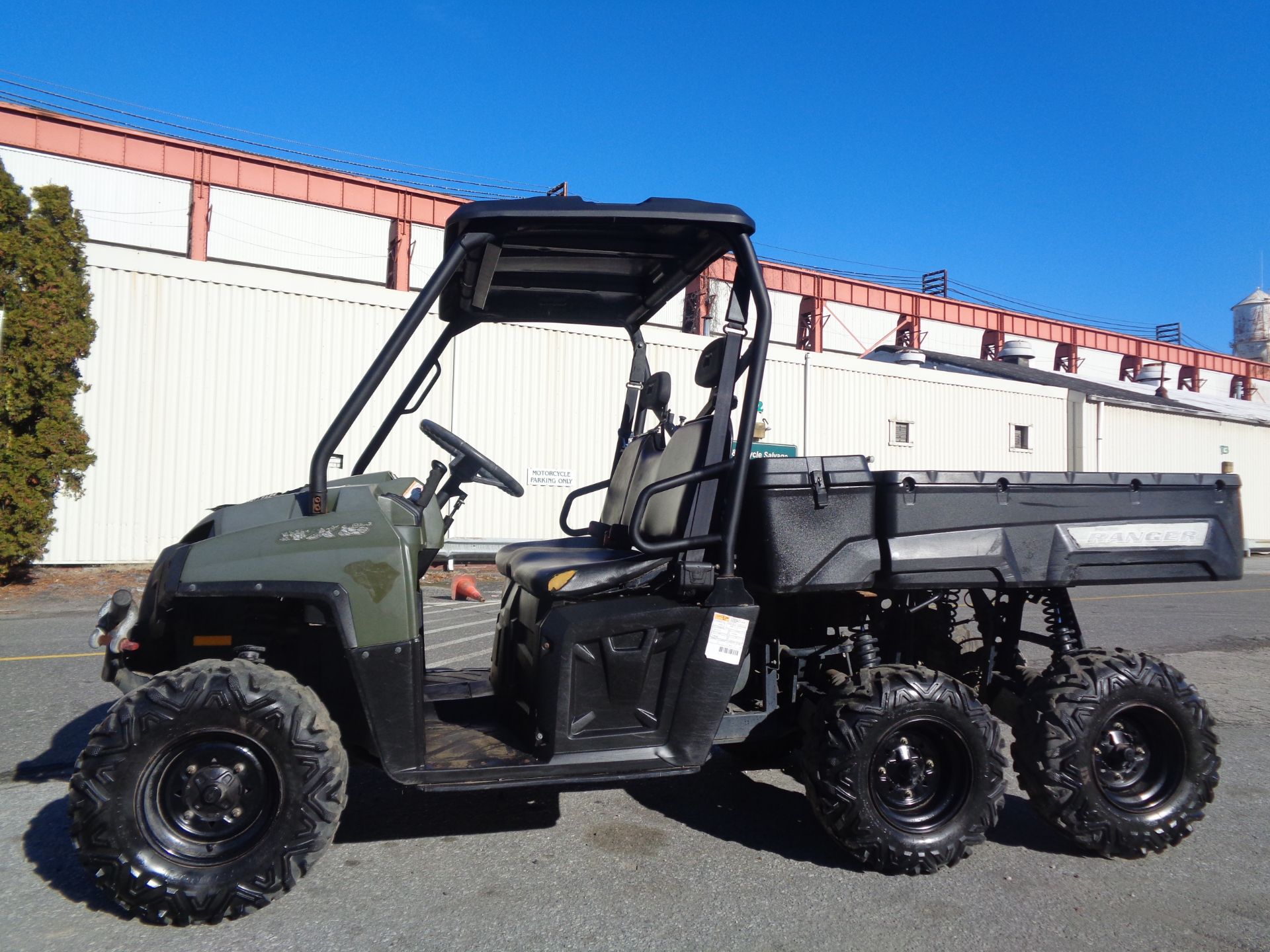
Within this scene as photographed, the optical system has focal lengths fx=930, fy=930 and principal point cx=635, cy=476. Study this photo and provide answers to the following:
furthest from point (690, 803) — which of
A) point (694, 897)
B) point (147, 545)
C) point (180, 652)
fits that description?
point (147, 545)

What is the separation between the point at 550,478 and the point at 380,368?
12729mm

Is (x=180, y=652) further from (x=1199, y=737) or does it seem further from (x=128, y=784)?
(x=1199, y=737)

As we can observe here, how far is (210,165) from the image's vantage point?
84.7 ft

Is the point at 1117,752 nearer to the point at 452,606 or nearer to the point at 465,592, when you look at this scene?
the point at 452,606

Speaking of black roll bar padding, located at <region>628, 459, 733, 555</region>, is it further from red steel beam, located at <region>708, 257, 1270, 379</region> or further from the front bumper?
red steel beam, located at <region>708, 257, 1270, 379</region>

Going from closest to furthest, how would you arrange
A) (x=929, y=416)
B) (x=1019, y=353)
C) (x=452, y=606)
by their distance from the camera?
(x=452, y=606)
(x=929, y=416)
(x=1019, y=353)

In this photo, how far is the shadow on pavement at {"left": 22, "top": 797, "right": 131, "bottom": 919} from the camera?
296 cm

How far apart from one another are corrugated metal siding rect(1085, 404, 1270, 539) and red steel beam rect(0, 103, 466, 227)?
1896 centimetres

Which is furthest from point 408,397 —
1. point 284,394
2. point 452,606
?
point 284,394

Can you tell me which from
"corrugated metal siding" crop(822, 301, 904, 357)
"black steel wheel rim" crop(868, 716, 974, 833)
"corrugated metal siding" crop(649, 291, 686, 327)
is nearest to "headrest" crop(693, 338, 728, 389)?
"black steel wheel rim" crop(868, 716, 974, 833)

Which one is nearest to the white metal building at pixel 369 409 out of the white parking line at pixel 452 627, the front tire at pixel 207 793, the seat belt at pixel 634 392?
the seat belt at pixel 634 392

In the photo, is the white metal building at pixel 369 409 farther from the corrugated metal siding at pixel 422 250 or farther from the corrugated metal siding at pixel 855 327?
the corrugated metal siding at pixel 855 327

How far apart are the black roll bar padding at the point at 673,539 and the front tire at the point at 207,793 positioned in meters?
1.21

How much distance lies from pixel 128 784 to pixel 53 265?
11.3 metres
